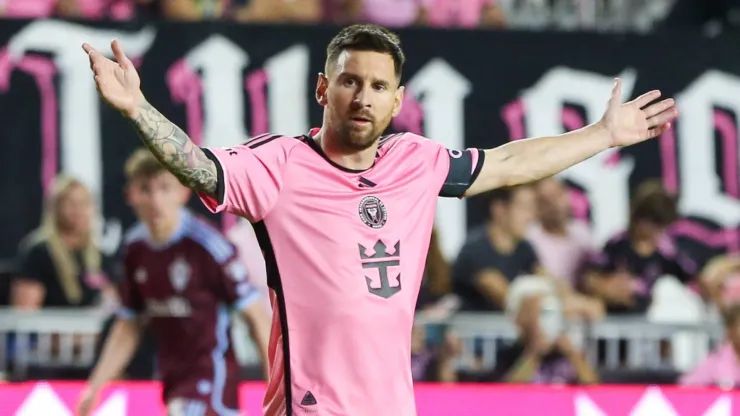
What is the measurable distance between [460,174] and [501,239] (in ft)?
15.9

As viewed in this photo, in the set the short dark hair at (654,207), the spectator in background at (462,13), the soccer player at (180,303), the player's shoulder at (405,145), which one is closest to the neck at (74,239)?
the soccer player at (180,303)

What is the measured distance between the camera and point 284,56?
9594mm

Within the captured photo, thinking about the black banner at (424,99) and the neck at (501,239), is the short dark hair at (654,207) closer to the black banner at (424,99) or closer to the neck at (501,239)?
the black banner at (424,99)

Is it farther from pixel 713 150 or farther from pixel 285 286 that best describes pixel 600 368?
pixel 285 286

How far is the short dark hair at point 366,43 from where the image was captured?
418 centimetres

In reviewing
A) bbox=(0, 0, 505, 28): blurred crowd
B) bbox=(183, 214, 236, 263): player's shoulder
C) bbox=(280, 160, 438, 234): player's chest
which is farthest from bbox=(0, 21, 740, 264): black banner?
bbox=(280, 160, 438, 234): player's chest

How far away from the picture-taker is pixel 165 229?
6.87 meters

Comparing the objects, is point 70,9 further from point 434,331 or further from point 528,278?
point 528,278

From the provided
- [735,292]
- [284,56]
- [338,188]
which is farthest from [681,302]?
[338,188]

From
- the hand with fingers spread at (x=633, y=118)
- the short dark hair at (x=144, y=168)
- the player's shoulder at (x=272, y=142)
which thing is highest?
the short dark hair at (x=144, y=168)

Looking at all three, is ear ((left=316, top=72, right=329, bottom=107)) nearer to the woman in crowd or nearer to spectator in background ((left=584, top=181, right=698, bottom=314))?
the woman in crowd

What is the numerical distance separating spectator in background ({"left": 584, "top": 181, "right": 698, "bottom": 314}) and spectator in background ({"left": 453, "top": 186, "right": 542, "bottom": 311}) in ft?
1.51

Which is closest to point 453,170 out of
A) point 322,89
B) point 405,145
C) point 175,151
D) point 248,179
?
point 405,145

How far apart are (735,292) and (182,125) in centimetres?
391
